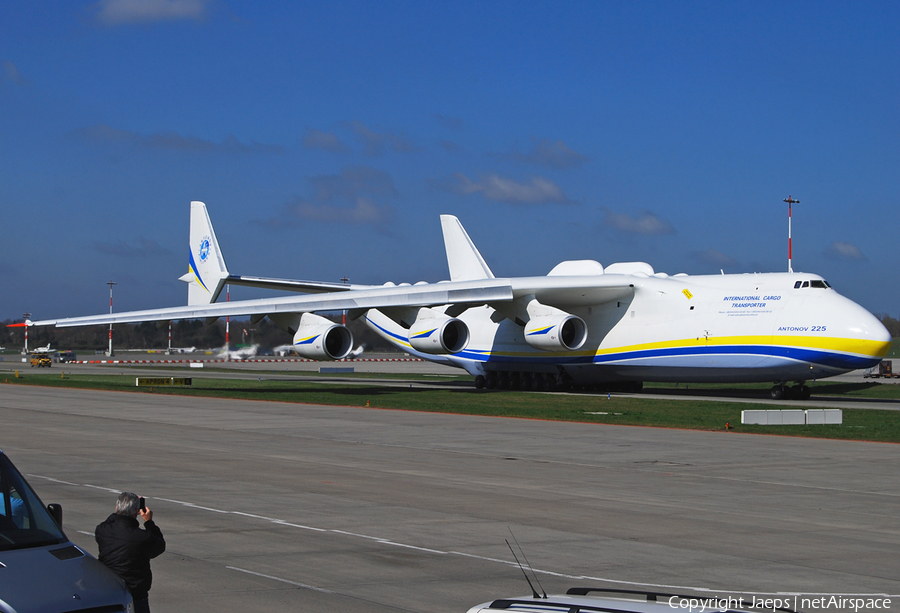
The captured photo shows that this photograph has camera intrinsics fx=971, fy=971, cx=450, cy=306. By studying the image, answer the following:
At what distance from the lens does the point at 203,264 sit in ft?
143

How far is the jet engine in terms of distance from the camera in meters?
37.9

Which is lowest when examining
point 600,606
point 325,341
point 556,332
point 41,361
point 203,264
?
point 600,606

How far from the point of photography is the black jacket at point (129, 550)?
597 cm

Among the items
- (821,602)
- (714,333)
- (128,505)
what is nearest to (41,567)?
(128,505)

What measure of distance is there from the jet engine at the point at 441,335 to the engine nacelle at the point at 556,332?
8.58 ft

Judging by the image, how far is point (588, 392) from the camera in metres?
39.9

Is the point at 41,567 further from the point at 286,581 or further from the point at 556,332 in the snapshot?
the point at 556,332

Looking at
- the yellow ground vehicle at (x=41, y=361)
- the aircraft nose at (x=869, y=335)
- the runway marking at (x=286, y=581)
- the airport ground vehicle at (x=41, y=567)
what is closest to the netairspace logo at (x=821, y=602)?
the runway marking at (x=286, y=581)

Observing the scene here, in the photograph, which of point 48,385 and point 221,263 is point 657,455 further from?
point 48,385

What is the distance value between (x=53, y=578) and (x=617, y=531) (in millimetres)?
7369

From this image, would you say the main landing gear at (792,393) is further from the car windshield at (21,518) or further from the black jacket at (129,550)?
the car windshield at (21,518)

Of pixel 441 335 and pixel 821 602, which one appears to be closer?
pixel 821 602

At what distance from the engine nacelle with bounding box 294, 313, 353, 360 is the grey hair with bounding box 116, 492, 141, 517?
101ft

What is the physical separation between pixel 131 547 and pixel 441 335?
104ft
